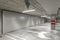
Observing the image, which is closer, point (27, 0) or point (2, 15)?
point (27, 0)

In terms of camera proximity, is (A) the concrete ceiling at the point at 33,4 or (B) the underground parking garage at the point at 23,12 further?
(B) the underground parking garage at the point at 23,12

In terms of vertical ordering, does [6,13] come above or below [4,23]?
above

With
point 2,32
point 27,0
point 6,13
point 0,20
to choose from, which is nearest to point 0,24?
point 0,20

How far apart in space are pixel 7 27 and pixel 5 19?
0.99 m

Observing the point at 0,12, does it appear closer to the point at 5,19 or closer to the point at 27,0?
the point at 5,19

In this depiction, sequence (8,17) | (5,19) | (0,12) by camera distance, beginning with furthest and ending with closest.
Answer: (8,17), (5,19), (0,12)

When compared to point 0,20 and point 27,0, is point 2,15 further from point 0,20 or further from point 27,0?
point 27,0

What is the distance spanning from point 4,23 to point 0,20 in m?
0.53

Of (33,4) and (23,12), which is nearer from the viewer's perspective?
(33,4)

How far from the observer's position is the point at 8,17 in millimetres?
7047

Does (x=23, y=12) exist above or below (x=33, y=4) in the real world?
below

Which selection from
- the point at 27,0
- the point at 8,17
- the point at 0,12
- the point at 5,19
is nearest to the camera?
the point at 27,0

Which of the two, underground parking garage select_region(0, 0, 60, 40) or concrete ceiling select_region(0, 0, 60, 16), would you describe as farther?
underground parking garage select_region(0, 0, 60, 40)

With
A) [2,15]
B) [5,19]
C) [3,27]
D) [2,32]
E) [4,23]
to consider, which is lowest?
[2,32]
